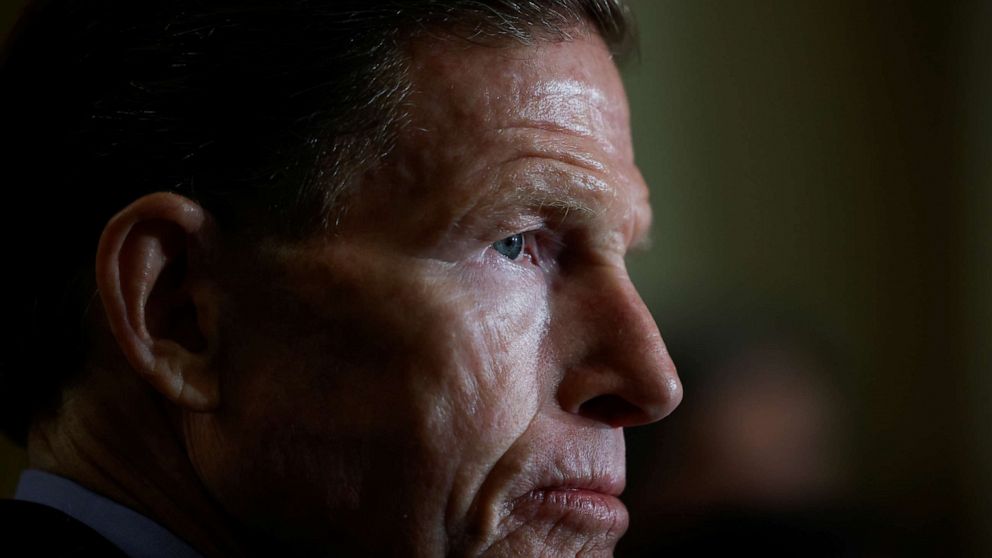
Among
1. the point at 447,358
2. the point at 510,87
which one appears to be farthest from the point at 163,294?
the point at 510,87

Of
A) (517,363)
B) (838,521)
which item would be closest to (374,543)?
(517,363)

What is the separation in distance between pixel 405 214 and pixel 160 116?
10.5 inches

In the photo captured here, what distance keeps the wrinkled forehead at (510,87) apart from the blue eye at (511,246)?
4.3 inches

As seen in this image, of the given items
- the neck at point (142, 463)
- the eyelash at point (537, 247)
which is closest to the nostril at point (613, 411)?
the eyelash at point (537, 247)

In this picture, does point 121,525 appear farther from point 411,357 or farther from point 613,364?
point 613,364

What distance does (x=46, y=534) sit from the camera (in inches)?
36.4

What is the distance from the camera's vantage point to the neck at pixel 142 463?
3.38 ft

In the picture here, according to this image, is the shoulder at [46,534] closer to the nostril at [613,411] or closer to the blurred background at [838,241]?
the nostril at [613,411]

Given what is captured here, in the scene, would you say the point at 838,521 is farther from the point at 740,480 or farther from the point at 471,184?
the point at 471,184

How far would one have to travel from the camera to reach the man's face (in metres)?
0.95

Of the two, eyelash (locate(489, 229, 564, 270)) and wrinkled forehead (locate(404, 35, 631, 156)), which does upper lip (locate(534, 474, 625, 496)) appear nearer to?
eyelash (locate(489, 229, 564, 270))

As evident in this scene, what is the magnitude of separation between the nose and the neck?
0.37 metres

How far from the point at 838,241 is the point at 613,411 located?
2.52 meters

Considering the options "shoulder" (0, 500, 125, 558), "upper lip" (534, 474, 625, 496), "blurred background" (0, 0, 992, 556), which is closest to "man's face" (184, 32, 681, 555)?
"upper lip" (534, 474, 625, 496)
